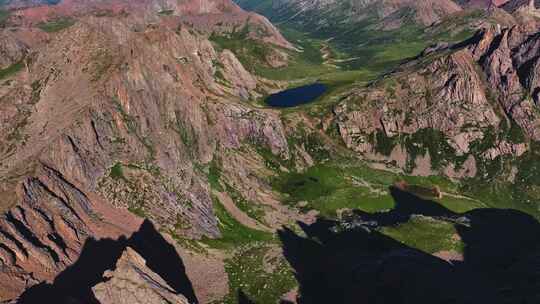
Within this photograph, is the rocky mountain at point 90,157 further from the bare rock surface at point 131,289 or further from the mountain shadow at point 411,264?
the mountain shadow at point 411,264

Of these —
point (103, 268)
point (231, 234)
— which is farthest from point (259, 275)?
point (103, 268)

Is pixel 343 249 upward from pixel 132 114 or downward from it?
downward

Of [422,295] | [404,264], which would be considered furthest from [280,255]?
[422,295]

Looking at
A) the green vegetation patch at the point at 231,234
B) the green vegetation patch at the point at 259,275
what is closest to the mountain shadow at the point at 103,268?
the green vegetation patch at the point at 259,275

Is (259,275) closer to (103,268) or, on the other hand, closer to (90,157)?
(103,268)

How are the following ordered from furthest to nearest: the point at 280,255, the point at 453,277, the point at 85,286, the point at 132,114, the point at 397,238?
the point at 132,114, the point at 397,238, the point at 280,255, the point at 453,277, the point at 85,286

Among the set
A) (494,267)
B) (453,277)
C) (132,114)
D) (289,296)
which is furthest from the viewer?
(132,114)

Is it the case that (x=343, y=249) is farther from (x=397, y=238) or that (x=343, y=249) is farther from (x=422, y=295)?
(x=422, y=295)
